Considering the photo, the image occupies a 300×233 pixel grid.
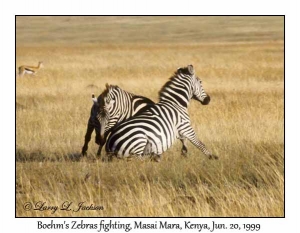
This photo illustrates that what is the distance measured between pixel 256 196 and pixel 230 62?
18944mm

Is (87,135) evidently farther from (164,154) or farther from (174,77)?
(174,77)

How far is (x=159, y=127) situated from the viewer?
29.3 ft

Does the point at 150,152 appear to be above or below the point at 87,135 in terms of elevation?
below

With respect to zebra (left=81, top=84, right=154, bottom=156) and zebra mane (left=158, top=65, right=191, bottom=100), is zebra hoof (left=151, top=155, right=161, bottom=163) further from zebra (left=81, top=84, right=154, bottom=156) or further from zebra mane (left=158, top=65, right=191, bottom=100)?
zebra mane (left=158, top=65, right=191, bottom=100)

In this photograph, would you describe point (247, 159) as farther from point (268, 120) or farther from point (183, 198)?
point (268, 120)

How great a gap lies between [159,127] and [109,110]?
868mm

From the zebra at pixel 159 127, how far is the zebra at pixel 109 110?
195 mm

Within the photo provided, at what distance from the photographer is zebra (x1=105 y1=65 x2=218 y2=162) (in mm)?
8703

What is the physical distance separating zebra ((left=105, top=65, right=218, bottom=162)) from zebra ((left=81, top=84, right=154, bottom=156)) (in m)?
0.20

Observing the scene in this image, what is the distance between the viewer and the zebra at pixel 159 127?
8703 mm

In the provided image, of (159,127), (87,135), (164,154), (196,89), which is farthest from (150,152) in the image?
(196,89)

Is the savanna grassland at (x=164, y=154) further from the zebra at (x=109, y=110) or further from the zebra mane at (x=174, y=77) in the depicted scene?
the zebra mane at (x=174, y=77)

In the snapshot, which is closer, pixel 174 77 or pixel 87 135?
pixel 87 135
